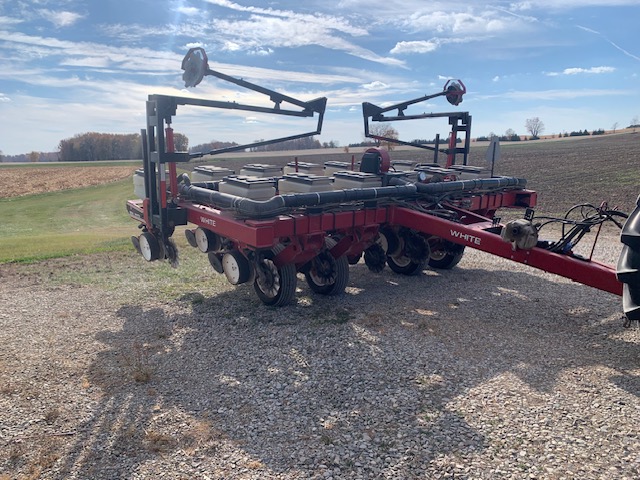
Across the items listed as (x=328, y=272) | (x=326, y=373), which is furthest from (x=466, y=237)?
(x=326, y=373)

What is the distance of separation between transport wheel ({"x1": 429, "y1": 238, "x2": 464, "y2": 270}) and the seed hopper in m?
0.02

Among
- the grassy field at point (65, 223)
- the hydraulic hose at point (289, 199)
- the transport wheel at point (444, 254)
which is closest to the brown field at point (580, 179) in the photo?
the transport wheel at point (444, 254)

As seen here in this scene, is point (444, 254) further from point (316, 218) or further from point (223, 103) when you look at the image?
point (223, 103)

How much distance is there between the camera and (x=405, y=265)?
855 cm

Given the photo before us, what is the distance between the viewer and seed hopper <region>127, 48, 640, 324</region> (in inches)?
226

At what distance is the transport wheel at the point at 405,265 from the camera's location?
27.4ft

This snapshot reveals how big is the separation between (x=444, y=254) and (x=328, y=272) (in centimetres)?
261

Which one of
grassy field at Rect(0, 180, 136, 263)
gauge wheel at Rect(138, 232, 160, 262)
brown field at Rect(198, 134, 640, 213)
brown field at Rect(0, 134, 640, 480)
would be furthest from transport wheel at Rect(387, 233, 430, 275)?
brown field at Rect(198, 134, 640, 213)

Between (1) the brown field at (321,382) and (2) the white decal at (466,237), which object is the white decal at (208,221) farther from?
(2) the white decal at (466,237)

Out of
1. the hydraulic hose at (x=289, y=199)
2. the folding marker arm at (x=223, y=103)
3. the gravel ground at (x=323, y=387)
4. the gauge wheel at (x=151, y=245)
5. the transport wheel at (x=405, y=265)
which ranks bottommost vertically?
the gravel ground at (x=323, y=387)

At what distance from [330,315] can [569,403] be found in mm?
3096

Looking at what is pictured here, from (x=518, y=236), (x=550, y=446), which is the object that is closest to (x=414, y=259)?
(x=518, y=236)

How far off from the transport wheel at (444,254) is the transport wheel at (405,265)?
320mm

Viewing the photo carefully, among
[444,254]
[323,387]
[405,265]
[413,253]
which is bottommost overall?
[323,387]
